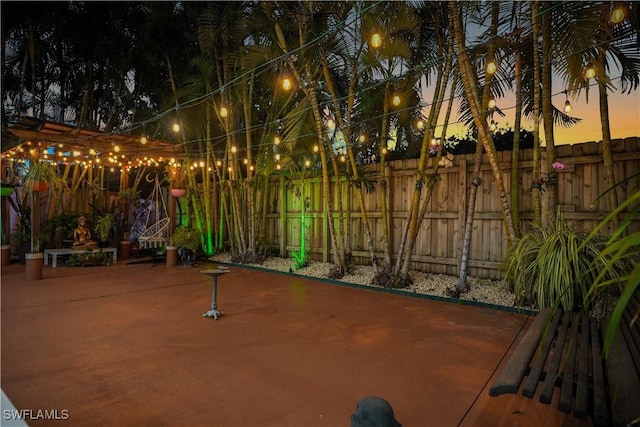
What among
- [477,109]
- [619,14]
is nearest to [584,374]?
[619,14]

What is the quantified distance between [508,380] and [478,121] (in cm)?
358

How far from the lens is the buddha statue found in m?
7.79

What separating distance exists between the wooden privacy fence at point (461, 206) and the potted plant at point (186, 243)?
93.5 inches

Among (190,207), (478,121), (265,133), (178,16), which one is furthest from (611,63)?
(190,207)

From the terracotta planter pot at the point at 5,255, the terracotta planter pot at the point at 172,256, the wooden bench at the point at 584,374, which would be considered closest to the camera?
the wooden bench at the point at 584,374

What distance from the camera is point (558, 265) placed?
316cm

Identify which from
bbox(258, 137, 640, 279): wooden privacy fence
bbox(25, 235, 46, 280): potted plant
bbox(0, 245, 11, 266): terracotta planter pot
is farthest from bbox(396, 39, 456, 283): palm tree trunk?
bbox(0, 245, 11, 266): terracotta planter pot

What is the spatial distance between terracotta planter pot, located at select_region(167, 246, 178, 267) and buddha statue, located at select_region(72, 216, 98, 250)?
1.73m

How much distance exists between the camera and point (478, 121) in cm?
433

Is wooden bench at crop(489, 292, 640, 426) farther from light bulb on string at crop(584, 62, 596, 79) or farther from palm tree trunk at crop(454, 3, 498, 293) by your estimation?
palm tree trunk at crop(454, 3, 498, 293)

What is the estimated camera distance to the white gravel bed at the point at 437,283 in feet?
14.8

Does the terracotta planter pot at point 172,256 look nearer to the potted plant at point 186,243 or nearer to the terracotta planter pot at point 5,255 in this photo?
the potted plant at point 186,243

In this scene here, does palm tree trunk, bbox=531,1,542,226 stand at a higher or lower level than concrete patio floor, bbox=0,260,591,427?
higher

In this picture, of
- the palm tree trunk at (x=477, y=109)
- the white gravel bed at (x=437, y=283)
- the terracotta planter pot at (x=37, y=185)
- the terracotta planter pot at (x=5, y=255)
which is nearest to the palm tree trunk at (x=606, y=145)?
the palm tree trunk at (x=477, y=109)
